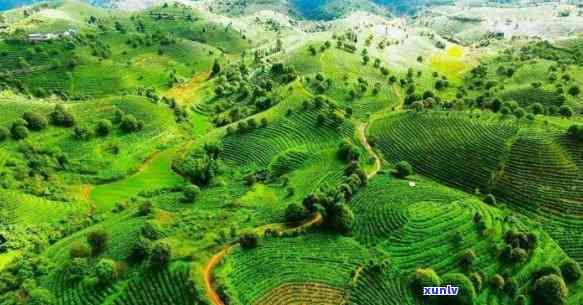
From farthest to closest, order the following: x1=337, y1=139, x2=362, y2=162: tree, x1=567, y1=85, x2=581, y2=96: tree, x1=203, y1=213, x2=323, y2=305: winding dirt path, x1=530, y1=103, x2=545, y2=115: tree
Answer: x1=567, y1=85, x2=581, y2=96: tree → x1=530, y1=103, x2=545, y2=115: tree → x1=337, y1=139, x2=362, y2=162: tree → x1=203, y1=213, x2=323, y2=305: winding dirt path

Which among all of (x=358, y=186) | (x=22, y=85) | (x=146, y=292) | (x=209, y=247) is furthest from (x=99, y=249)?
(x=22, y=85)

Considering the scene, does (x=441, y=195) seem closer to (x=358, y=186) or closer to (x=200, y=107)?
(x=358, y=186)

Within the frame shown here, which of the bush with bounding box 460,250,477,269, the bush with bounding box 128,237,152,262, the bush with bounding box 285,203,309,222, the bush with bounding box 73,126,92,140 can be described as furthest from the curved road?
the bush with bounding box 73,126,92,140

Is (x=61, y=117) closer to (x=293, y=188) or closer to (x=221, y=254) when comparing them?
(x=293, y=188)

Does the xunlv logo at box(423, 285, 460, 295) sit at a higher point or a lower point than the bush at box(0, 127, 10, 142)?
lower

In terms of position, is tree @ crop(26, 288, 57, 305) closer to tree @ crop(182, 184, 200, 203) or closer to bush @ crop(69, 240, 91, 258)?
bush @ crop(69, 240, 91, 258)

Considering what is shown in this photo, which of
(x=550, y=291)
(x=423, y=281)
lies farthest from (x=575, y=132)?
(x=423, y=281)
